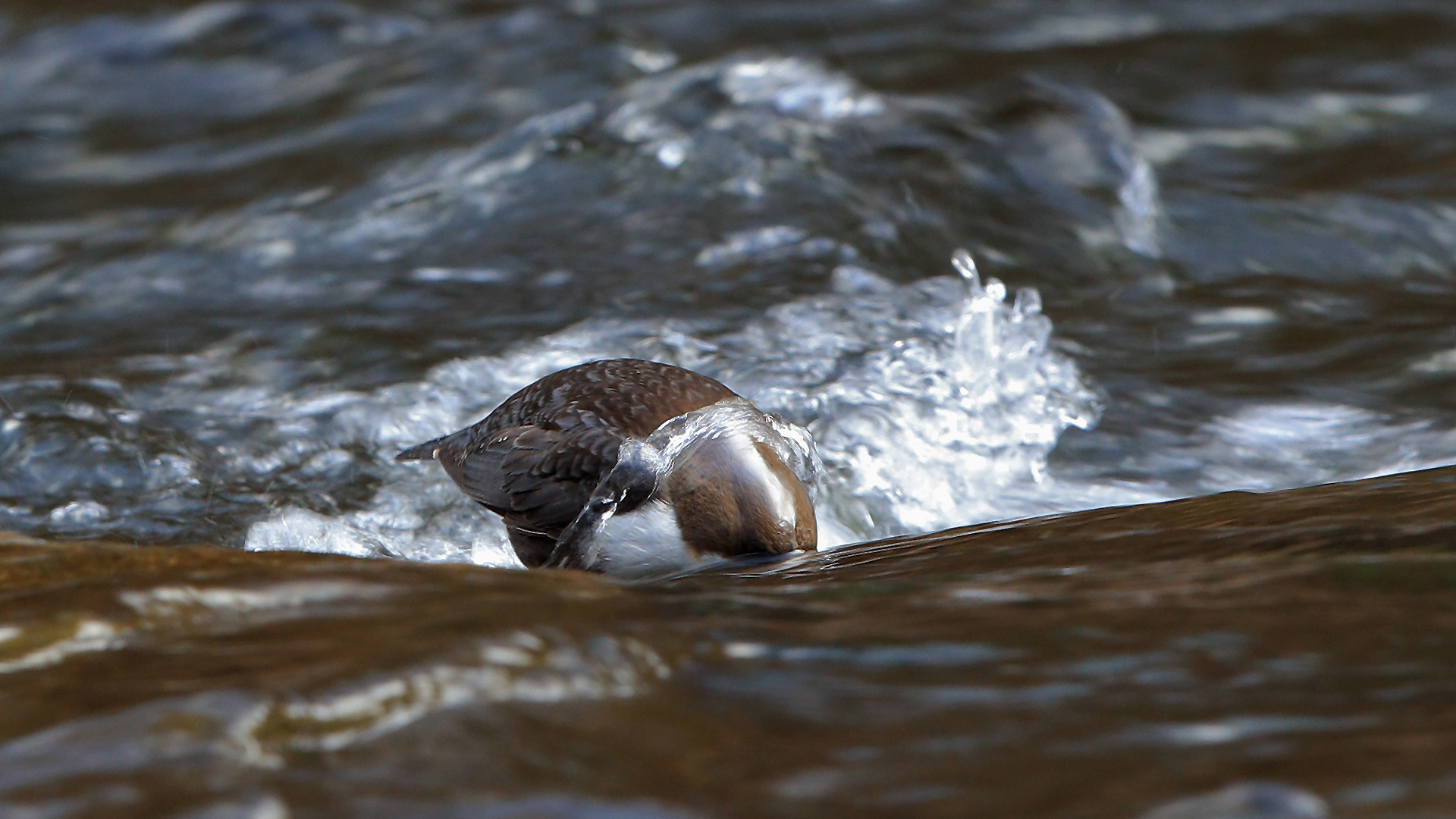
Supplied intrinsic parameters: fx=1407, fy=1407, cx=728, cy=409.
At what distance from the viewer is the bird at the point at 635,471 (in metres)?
3.35

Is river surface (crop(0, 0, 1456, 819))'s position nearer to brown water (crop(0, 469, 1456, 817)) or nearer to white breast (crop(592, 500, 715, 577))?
brown water (crop(0, 469, 1456, 817))

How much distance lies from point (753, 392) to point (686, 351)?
0.52 m

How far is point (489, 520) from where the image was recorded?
495 centimetres

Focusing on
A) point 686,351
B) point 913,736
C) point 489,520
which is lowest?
point 489,520

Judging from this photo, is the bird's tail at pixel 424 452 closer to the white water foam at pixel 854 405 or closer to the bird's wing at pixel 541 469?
the white water foam at pixel 854 405

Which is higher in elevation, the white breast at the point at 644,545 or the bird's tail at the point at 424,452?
the white breast at the point at 644,545

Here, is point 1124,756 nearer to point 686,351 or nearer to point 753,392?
point 753,392

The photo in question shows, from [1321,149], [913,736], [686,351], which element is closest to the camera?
[913,736]

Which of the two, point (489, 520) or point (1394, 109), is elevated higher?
point (1394, 109)

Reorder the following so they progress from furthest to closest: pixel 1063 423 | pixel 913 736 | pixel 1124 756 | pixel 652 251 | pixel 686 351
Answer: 1. pixel 652 251
2. pixel 686 351
3. pixel 1063 423
4. pixel 913 736
5. pixel 1124 756

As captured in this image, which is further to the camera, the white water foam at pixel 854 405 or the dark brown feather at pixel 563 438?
the white water foam at pixel 854 405

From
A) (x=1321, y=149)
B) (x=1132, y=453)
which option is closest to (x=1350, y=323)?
A: (x=1132, y=453)

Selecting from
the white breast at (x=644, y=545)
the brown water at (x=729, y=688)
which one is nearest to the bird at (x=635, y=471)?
the white breast at (x=644, y=545)

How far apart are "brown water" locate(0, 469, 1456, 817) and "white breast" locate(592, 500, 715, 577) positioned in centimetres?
89
